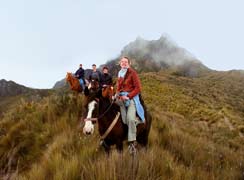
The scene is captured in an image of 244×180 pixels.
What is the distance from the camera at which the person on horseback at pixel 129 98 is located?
6.31 meters

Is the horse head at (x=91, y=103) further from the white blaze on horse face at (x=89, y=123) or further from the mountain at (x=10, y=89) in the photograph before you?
the mountain at (x=10, y=89)

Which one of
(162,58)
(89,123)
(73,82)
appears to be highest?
(162,58)

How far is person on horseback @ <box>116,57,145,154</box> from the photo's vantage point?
249 inches

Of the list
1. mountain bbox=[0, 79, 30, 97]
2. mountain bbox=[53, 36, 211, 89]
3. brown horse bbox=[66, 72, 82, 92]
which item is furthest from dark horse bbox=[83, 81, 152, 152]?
mountain bbox=[0, 79, 30, 97]

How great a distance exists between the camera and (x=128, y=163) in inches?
177

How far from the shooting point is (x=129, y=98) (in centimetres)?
650

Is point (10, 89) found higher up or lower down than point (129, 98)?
higher up

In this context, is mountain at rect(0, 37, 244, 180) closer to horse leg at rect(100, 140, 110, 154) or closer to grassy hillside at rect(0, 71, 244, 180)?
grassy hillside at rect(0, 71, 244, 180)

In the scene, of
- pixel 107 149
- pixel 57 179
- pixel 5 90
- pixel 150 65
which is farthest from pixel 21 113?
pixel 5 90

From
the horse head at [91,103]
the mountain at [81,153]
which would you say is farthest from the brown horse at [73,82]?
the horse head at [91,103]

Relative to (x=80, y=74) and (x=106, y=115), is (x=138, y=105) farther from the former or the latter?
(x=80, y=74)

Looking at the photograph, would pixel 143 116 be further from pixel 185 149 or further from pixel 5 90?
pixel 5 90

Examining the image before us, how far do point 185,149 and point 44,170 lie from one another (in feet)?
12.2

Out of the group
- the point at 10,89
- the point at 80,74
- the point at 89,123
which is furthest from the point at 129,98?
the point at 10,89
